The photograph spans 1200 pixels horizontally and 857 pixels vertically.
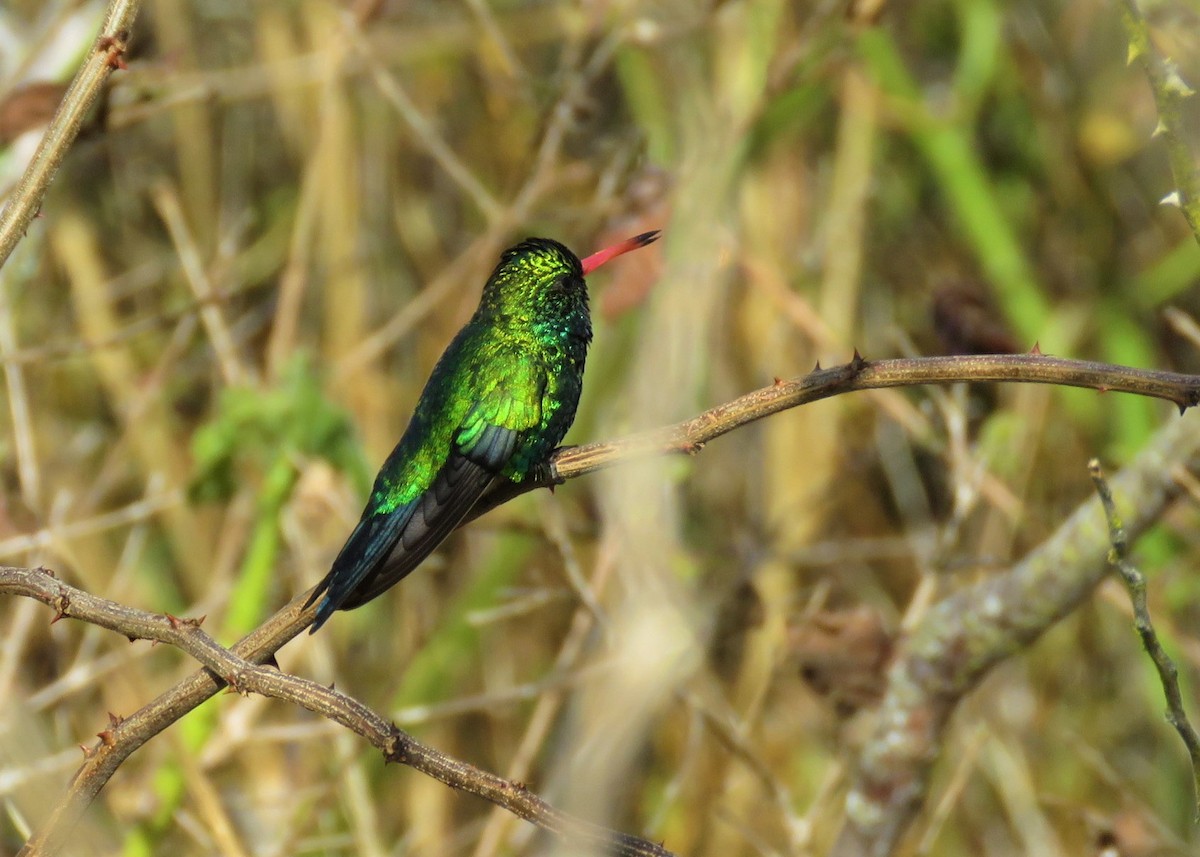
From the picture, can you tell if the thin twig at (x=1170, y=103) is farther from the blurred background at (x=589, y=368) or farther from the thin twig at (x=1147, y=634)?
the blurred background at (x=589, y=368)

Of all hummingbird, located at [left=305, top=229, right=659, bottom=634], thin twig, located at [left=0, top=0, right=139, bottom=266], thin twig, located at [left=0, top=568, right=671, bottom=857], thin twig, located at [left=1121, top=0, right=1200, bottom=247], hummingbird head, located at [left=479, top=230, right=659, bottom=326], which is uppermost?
hummingbird head, located at [left=479, top=230, right=659, bottom=326]

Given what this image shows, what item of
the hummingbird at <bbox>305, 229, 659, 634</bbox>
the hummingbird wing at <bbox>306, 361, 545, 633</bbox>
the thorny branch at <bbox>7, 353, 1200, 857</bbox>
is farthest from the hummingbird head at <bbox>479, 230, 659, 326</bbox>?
the thorny branch at <bbox>7, 353, 1200, 857</bbox>

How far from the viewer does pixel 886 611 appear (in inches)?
211

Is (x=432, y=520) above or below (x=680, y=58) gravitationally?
below

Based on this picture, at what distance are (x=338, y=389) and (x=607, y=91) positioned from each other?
1636 mm

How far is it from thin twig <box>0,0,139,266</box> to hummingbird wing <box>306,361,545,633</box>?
2.25 ft

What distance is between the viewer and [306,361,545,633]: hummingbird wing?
2.28 metres

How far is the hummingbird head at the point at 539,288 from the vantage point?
9.76 ft

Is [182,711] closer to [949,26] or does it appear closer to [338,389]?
[338,389]

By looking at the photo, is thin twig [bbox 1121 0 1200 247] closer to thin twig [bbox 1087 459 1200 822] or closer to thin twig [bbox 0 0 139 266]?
thin twig [bbox 1087 459 1200 822]

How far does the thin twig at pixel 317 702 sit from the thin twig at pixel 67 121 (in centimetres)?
44

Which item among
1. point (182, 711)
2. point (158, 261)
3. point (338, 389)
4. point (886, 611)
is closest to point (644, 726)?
point (182, 711)

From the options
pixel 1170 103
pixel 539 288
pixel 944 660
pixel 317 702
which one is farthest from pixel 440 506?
pixel 1170 103

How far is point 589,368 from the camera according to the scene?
4059mm
